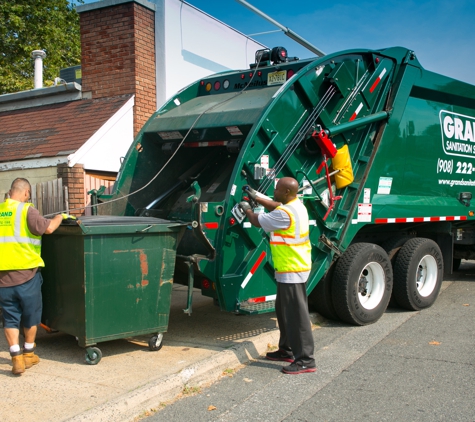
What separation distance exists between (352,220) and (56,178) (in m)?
4.56

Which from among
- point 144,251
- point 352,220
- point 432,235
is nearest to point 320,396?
point 144,251

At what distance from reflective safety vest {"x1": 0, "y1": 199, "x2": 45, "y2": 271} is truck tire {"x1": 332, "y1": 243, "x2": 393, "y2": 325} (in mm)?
3055

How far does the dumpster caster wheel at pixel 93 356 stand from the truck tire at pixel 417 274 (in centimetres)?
368

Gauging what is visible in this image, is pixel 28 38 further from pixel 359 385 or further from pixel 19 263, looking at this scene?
pixel 359 385

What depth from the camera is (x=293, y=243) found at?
15.4 ft

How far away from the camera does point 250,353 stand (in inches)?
200

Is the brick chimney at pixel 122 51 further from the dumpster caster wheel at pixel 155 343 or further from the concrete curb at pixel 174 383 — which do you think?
the concrete curb at pixel 174 383

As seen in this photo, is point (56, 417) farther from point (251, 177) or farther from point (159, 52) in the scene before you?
point (159, 52)

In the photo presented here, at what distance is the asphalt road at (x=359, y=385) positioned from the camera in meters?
3.85

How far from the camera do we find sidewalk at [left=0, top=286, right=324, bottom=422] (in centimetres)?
375

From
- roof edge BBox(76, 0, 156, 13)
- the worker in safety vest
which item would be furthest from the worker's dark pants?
roof edge BBox(76, 0, 156, 13)

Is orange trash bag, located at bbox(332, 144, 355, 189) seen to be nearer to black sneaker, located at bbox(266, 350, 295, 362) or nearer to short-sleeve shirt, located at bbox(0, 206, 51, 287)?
black sneaker, located at bbox(266, 350, 295, 362)

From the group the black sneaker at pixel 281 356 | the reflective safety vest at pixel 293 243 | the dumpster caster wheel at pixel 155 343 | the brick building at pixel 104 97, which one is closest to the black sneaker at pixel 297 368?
the black sneaker at pixel 281 356

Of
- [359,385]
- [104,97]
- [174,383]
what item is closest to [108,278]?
[174,383]
